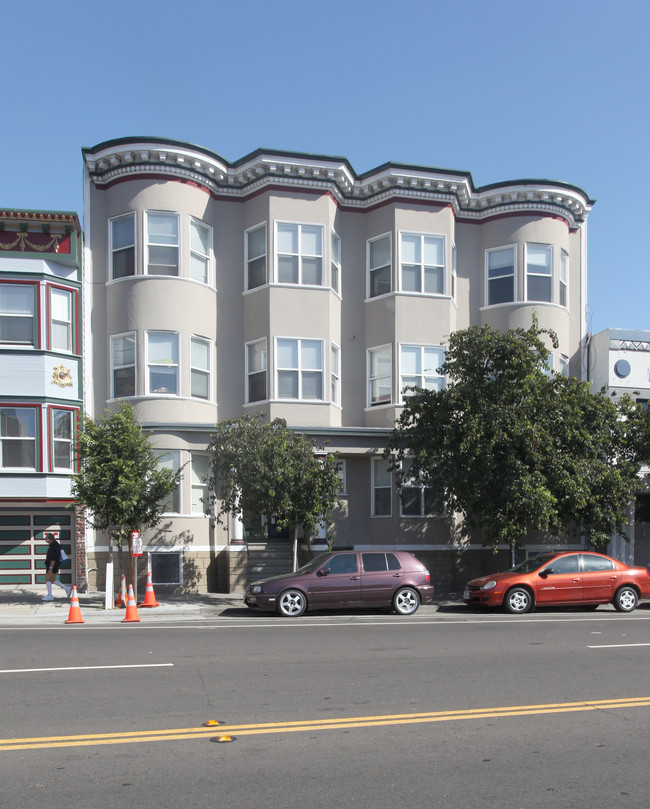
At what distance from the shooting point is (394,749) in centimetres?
674

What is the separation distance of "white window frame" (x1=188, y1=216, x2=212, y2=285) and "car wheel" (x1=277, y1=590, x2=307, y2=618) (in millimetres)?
10116

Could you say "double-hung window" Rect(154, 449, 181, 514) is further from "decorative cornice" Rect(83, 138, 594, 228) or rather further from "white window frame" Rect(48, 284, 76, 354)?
"decorative cornice" Rect(83, 138, 594, 228)

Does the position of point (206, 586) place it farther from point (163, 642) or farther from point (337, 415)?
point (163, 642)

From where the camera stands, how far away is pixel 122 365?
22688 millimetres

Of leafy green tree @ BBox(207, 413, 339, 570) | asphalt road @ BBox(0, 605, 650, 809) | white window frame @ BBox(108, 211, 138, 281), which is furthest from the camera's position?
white window frame @ BBox(108, 211, 138, 281)

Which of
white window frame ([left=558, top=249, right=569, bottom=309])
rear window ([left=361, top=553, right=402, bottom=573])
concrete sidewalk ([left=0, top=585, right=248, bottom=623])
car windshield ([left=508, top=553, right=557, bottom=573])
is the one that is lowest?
concrete sidewalk ([left=0, top=585, right=248, bottom=623])

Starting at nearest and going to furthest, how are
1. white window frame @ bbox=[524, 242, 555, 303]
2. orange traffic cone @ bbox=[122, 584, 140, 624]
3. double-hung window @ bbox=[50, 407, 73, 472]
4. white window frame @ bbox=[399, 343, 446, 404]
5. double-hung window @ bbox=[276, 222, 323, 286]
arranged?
orange traffic cone @ bbox=[122, 584, 140, 624] < double-hung window @ bbox=[50, 407, 73, 472] < double-hung window @ bbox=[276, 222, 323, 286] < white window frame @ bbox=[399, 343, 446, 404] < white window frame @ bbox=[524, 242, 555, 303]

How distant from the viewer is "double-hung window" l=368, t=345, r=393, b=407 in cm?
2445

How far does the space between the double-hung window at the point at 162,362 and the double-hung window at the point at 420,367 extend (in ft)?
21.5

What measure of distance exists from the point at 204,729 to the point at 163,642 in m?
5.72

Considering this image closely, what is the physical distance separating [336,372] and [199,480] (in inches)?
204

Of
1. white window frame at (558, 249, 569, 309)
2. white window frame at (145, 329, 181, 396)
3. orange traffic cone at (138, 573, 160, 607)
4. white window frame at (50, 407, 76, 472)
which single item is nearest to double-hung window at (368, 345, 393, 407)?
white window frame at (145, 329, 181, 396)

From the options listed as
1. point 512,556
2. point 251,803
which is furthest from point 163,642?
point 512,556

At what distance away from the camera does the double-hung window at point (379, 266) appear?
2483 cm
